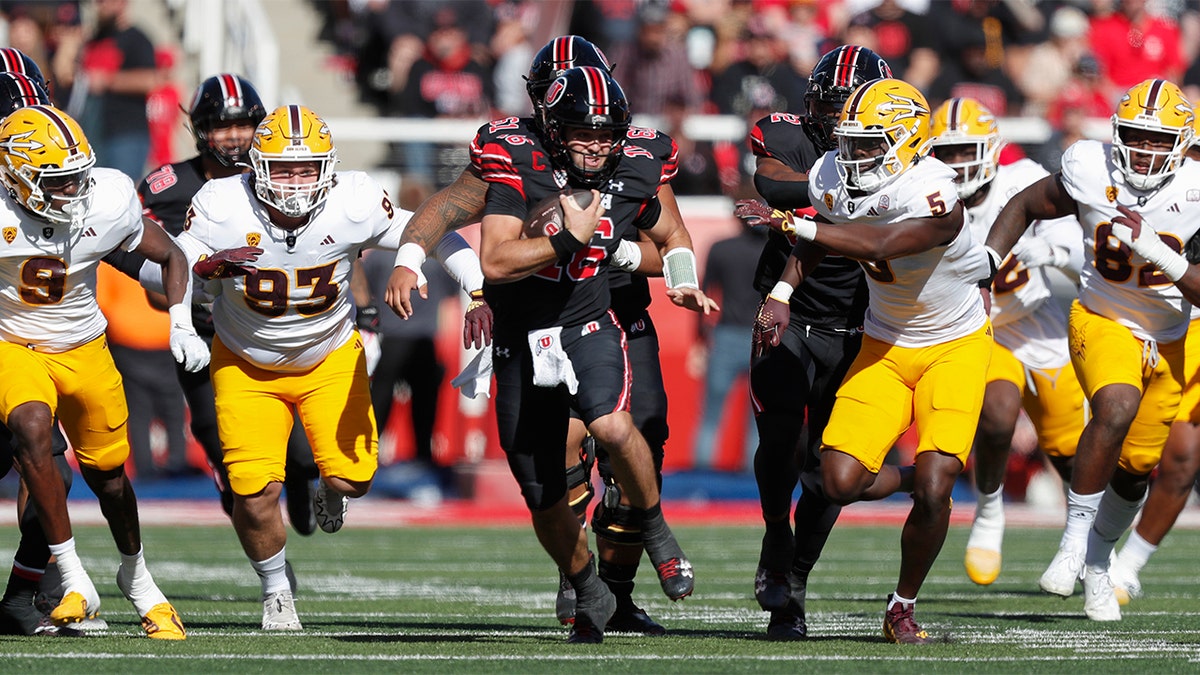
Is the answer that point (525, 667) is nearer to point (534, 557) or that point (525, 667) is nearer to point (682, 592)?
point (682, 592)

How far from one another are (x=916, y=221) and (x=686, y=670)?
1664 millimetres

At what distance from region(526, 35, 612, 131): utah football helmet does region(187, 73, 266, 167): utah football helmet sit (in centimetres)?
129

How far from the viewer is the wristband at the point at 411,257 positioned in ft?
19.3

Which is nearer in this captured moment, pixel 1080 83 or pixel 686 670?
pixel 686 670

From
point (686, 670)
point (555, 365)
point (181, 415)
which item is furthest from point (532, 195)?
point (181, 415)

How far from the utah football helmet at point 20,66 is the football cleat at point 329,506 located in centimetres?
197

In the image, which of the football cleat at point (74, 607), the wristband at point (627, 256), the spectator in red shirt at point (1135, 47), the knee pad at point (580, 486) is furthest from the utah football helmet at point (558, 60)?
the spectator in red shirt at point (1135, 47)

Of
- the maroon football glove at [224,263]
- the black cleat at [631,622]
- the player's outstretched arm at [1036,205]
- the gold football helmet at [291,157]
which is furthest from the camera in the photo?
the player's outstretched arm at [1036,205]

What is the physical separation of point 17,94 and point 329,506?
77.9 inches

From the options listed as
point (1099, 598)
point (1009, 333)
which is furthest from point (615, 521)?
point (1009, 333)

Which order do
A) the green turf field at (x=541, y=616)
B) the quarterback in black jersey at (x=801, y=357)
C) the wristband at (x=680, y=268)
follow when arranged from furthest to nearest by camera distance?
the quarterback in black jersey at (x=801, y=357), the wristband at (x=680, y=268), the green turf field at (x=541, y=616)

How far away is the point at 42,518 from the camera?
19.7 ft

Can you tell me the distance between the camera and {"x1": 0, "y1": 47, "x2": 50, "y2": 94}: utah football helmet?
7246mm

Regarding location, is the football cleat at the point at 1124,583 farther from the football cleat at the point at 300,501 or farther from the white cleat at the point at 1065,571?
the football cleat at the point at 300,501
